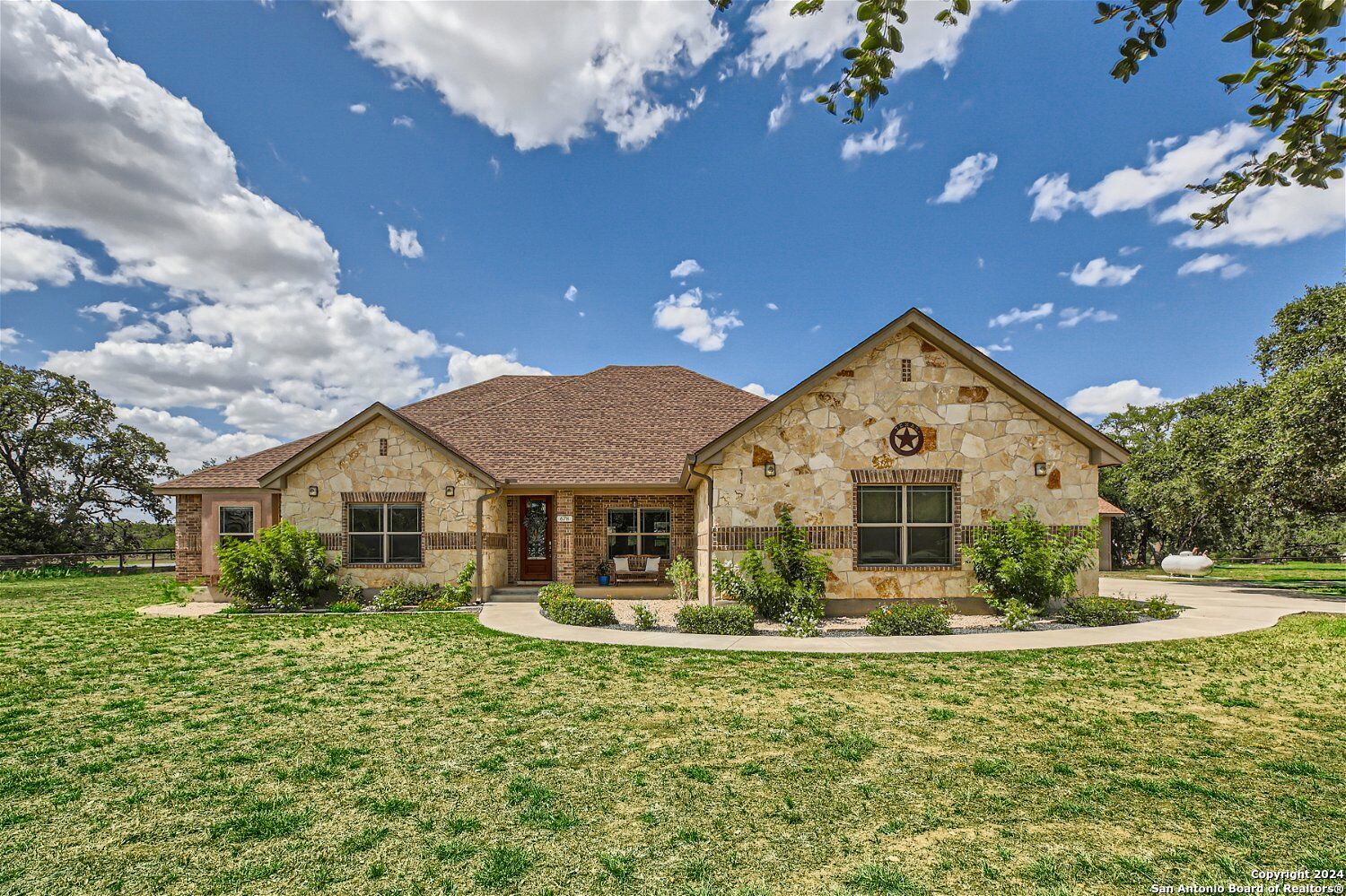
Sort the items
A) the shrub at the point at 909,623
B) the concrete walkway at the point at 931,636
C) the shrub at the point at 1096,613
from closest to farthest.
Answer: the concrete walkway at the point at 931,636, the shrub at the point at 909,623, the shrub at the point at 1096,613

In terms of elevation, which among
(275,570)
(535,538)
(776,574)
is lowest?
(275,570)

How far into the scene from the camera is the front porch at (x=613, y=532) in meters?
17.1

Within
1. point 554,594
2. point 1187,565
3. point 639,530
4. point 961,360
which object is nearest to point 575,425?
point 639,530

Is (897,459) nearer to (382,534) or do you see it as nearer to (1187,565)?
(382,534)

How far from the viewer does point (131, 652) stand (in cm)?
984

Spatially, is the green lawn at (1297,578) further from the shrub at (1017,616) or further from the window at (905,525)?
the window at (905,525)

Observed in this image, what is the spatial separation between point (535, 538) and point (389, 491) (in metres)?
4.22

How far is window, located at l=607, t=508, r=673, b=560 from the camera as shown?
57.9 feet

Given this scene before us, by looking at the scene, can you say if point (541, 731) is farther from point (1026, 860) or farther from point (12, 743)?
point (12, 743)

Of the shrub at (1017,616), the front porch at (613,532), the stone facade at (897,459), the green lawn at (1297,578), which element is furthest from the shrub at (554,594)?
the green lawn at (1297,578)

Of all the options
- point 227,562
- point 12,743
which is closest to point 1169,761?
point 12,743

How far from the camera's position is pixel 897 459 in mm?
13109

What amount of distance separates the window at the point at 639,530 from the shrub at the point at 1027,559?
25.2ft

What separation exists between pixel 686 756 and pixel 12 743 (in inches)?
232
